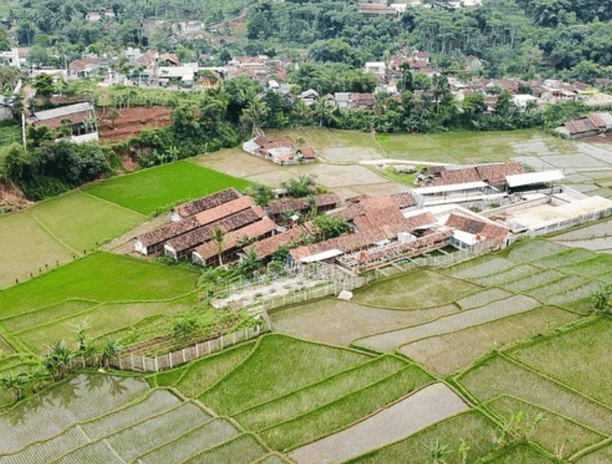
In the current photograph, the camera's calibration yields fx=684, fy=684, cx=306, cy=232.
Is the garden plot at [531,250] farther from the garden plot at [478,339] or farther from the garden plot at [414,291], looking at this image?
the garden plot at [478,339]

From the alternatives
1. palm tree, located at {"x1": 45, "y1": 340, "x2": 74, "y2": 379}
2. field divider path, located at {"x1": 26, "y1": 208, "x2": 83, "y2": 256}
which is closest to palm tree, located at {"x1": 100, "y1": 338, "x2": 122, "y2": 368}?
palm tree, located at {"x1": 45, "y1": 340, "x2": 74, "y2": 379}

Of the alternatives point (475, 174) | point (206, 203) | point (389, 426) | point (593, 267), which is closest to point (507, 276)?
point (593, 267)

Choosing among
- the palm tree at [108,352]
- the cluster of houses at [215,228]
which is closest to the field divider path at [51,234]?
the cluster of houses at [215,228]

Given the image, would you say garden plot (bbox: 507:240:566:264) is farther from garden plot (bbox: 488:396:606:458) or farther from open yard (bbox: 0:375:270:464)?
open yard (bbox: 0:375:270:464)

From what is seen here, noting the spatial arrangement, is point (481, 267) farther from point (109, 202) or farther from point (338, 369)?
point (109, 202)

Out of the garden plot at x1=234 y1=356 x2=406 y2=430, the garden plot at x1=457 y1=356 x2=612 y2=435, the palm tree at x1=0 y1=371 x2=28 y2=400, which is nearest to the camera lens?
the garden plot at x1=234 y1=356 x2=406 y2=430
